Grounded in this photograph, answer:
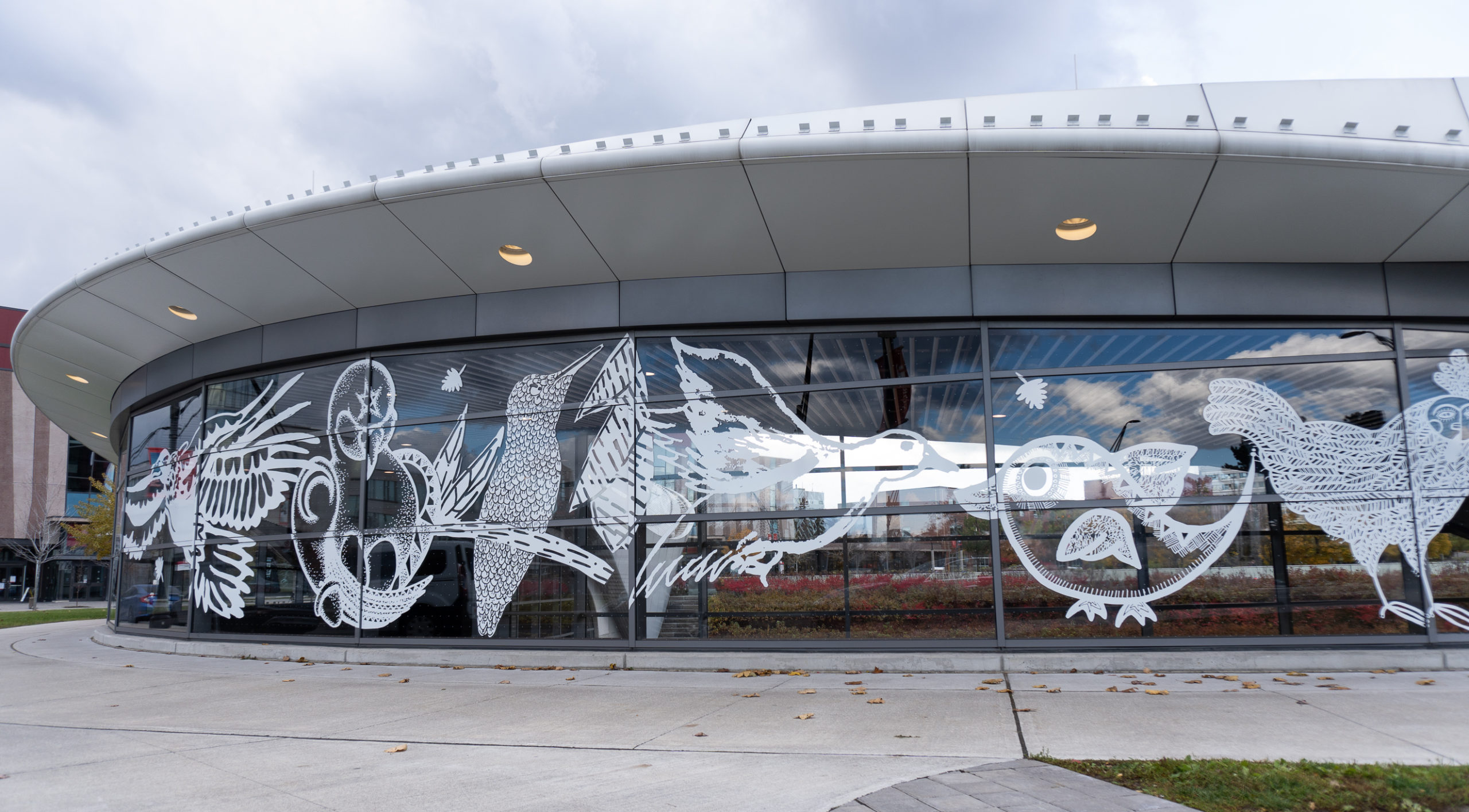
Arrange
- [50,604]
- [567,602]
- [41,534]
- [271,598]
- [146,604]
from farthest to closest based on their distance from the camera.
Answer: [50,604] < [41,534] < [146,604] < [271,598] < [567,602]

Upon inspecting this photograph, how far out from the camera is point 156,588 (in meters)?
12.8

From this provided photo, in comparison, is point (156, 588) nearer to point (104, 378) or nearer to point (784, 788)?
point (104, 378)

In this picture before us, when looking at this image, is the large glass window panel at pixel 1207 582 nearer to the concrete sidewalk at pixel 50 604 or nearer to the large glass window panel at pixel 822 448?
the large glass window panel at pixel 822 448

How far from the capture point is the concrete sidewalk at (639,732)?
4.50 metres

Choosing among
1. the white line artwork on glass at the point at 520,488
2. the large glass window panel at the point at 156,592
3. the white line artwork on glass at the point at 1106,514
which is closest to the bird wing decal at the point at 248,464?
the large glass window panel at the point at 156,592

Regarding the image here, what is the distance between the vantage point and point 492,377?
→ 34.5 feet

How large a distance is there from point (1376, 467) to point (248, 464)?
13301 mm

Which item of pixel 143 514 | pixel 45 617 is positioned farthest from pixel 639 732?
pixel 45 617

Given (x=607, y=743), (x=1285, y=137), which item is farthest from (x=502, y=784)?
(x=1285, y=137)

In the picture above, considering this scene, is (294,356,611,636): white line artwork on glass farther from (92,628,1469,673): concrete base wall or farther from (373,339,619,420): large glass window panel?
(92,628,1469,673): concrete base wall

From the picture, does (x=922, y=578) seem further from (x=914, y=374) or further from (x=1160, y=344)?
(x=1160, y=344)

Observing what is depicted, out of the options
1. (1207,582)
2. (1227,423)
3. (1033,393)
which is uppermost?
(1033,393)

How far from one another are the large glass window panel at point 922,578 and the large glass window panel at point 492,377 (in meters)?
3.68

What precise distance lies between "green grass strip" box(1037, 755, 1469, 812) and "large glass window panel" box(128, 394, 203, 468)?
12.8 m
